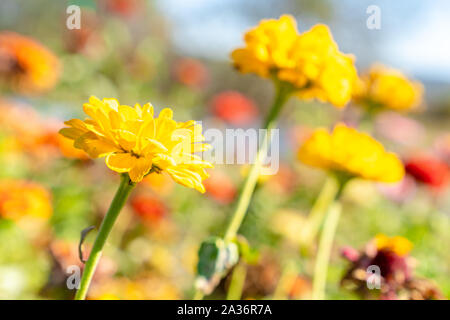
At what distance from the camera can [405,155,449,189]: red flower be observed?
5.46ft

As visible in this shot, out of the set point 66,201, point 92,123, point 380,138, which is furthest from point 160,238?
point 380,138

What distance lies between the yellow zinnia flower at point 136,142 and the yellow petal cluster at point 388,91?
0.70m

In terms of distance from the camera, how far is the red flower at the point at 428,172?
1.66 meters

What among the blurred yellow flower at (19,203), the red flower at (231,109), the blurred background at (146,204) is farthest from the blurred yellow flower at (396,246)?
the red flower at (231,109)

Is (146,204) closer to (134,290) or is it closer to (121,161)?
(134,290)

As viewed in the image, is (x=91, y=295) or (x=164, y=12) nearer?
(x=91, y=295)

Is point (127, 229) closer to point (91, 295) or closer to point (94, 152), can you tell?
point (91, 295)

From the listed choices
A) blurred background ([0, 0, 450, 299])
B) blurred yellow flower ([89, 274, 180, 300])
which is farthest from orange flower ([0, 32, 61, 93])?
blurred yellow flower ([89, 274, 180, 300])

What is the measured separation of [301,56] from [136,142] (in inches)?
12.4

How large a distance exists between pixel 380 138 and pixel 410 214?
1180 millimetres

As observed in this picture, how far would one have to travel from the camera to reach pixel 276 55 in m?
0.70

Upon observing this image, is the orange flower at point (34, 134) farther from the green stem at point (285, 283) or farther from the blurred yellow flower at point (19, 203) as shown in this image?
the green stem at point (285, 283)

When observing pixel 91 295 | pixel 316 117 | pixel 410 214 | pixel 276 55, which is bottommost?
pixel 410 214

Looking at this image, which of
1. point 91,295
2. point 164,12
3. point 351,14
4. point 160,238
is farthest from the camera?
point 351,14
